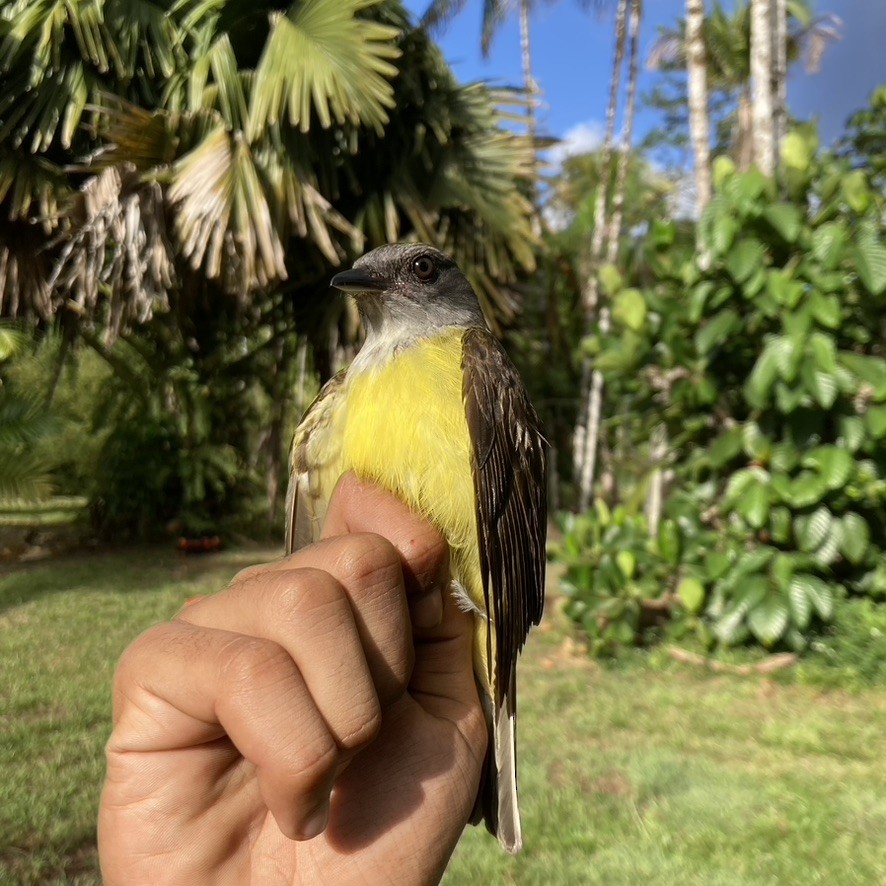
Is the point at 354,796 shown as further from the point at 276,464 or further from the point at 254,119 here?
the point at 276,464

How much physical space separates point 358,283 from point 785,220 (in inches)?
113

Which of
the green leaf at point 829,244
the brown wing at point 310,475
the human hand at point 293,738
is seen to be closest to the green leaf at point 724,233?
the green leaf at point 829,244

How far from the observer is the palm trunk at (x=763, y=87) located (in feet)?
16.4

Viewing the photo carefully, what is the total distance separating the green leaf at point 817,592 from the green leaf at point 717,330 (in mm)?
1440

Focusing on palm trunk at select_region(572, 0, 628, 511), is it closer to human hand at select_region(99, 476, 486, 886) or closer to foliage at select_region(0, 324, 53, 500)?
foliage at select_region(0, 324, 53, 500)

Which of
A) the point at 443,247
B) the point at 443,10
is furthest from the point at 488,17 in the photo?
the point at 443,247

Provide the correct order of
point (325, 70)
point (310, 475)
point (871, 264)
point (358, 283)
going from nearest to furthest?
1. point (310, 475)
2. point (358, 283)
3. point (871, 264)
4. point (325, 70)

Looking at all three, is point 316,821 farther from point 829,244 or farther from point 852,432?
point 829,244

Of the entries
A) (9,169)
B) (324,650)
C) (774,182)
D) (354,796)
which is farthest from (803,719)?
(9,169)

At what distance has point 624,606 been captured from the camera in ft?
16.0

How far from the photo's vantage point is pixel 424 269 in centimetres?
229

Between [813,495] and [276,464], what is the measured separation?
5.23 meters

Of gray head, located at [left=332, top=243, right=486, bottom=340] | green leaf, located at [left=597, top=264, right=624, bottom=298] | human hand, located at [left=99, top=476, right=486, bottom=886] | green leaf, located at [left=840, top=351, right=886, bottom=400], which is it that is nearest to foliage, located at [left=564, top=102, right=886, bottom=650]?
Result: green leaf, located at [left=840, top=351, right=886, bottom=400]

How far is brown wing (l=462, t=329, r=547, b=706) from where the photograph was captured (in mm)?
1675
